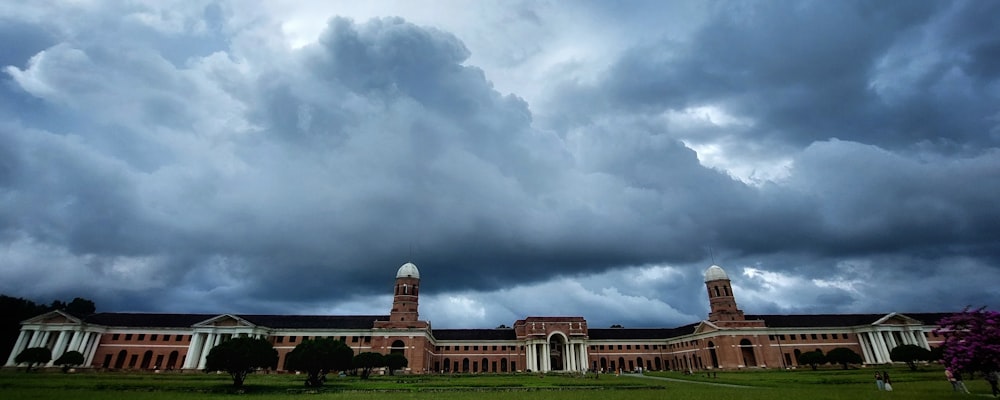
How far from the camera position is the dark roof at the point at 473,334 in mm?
96550

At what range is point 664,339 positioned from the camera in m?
101

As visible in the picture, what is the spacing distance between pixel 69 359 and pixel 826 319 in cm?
13025

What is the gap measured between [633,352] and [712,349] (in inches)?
763

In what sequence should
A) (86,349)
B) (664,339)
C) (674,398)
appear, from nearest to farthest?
(674,398), (86,349), (664,339)

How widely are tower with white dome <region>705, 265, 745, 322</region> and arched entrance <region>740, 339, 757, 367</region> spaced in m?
4.33

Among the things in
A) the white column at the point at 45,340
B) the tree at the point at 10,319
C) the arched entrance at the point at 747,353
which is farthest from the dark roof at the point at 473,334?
the tree at the point at 10,319

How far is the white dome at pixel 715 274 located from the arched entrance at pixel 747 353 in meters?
12.4

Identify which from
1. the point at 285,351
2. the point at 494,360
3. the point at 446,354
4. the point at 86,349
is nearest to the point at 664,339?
the point at 494,360

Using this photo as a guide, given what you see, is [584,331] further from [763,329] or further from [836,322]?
[836,322]

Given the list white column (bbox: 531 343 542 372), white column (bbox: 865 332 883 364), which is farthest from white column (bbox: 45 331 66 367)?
white column (bbox: 865 332 883 364)

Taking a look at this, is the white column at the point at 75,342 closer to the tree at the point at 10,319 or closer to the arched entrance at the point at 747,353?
the tree at the point at 10,319

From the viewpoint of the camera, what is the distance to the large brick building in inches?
3098

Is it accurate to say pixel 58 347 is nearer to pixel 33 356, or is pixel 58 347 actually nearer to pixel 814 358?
pixel 33 356

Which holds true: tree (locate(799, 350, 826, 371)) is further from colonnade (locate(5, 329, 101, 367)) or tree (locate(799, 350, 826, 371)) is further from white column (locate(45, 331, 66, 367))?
white column (locate(45, 331, 66, 367))
